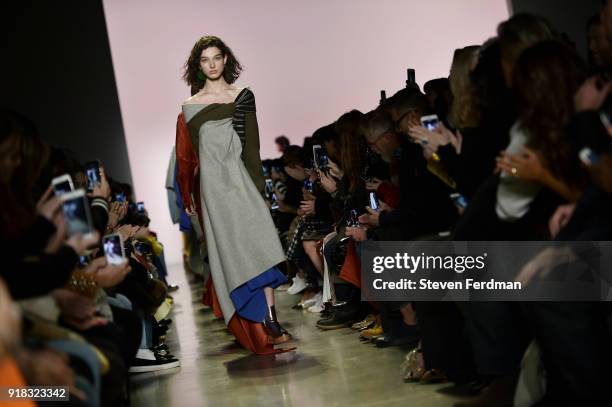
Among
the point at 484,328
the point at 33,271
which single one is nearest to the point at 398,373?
the point at 484,328

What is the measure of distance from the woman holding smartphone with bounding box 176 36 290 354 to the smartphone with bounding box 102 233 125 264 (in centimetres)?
159

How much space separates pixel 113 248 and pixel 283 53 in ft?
25.8

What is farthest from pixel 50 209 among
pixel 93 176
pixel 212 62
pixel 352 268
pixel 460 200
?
pixel 212 62

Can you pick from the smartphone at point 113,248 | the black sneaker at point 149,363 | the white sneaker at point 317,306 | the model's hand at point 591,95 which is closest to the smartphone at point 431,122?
the model's hand at point 591,95

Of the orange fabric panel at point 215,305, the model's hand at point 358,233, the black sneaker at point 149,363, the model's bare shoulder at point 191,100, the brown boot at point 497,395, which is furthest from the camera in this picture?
the orange fabric panel at point 215,305

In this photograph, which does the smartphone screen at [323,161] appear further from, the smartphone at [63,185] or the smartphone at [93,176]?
the smartphone at [63,185]

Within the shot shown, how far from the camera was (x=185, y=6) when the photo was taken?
10.8m

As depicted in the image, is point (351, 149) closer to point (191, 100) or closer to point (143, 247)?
point (191, 100)

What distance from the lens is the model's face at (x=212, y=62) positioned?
4711 mm

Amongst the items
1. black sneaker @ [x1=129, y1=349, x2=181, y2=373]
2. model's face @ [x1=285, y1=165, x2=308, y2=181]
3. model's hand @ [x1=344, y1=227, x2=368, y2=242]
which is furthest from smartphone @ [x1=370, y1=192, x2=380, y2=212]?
model's face @ [x1=285, y1=165, x2=308, y2=181]

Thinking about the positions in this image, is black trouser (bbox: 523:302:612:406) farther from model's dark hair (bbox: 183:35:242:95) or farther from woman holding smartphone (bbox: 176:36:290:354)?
model's dark hair (bbox: 183:35:242:95)

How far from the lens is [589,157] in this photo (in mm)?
2230

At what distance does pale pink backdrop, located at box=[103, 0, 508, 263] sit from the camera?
9.74 metres

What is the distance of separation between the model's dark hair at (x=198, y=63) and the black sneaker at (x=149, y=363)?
4.60 ft
